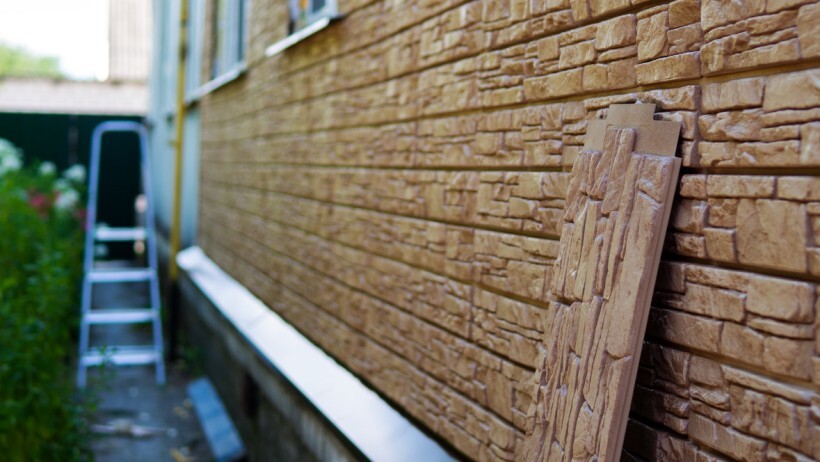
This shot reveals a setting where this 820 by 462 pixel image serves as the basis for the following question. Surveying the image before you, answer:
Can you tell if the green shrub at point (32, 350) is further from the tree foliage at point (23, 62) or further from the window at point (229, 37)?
the tree foliage at point (23, 62)

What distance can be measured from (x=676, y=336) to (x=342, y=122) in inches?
94.8

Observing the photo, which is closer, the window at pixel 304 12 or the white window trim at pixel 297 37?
the white window trim at pixel 297 37

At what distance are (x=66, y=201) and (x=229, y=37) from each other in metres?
4.70

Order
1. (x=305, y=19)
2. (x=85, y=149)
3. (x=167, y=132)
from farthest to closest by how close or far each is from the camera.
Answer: (x=85, y=149) < (x=167, y=132) < (x=305, y=19)

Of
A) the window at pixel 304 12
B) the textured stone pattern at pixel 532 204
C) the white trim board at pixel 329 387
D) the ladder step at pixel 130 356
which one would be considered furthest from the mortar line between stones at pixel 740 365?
the ladder step at pixel 130 356

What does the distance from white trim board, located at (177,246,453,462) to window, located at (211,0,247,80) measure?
1819 millimetres

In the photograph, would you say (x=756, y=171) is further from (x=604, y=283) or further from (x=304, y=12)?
(x=304, y=12)

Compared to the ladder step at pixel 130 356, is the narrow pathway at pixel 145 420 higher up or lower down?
lower down

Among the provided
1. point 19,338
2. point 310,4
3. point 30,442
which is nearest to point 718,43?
point 310,4

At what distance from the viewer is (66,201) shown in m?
10.2

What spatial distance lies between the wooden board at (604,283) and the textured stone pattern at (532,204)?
6 cm

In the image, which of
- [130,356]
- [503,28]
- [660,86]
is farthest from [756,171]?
[130,356]

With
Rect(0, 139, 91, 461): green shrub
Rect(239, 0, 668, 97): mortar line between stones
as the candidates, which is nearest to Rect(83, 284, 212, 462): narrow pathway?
Rect(0, 139, 91, 461): green shrub

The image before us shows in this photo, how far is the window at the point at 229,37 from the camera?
21.2ft
